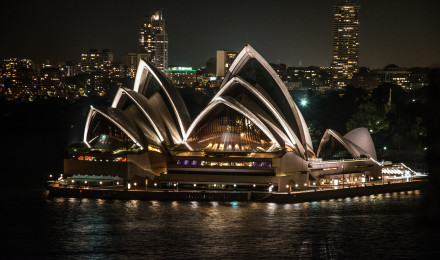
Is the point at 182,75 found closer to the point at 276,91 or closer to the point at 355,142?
the point at 355,142

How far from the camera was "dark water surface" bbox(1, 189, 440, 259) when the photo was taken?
24.3 m

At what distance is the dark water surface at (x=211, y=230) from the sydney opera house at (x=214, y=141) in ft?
10.0

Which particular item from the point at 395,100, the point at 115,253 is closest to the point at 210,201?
the point at 115,253

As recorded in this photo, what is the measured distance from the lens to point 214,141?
41750mm

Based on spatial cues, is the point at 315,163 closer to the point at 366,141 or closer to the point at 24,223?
the point at 366,141

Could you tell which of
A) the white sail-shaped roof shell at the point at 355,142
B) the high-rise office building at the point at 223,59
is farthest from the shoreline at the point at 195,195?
the high-rise office building at the point at 223,59

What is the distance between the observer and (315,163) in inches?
1684

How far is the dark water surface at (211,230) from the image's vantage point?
958 inches

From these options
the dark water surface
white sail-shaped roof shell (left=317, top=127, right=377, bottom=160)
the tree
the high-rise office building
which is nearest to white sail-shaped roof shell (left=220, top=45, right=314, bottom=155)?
white sail-shaped roof shell (left=317, top=127, right=377, bottom=160)

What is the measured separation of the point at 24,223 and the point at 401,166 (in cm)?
3042

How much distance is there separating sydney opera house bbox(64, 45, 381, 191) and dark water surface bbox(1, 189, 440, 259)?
306 cm

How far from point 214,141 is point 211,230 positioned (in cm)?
1358

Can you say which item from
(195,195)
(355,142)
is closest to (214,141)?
(195,195)

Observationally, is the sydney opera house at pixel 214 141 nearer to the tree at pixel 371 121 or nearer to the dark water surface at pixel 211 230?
the dark water surface at pixel 211 230
